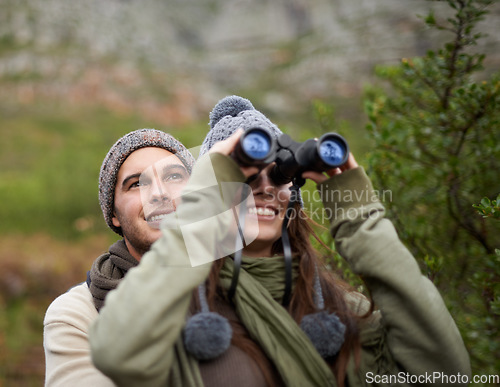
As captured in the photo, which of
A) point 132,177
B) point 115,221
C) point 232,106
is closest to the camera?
point 232,106

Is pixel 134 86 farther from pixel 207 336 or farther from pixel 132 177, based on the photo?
pixel 207 336

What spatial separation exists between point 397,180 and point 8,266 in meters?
6.87

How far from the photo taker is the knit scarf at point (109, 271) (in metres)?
1.83

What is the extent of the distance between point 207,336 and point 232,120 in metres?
0.80

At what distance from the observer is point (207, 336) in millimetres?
1251

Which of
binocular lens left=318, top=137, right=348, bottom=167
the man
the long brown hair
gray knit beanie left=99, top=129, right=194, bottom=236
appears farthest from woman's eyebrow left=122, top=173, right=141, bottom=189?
binocular lens left=318, top=137, right=348, bottom=167

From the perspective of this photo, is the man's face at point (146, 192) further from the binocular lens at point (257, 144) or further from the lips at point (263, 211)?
the binocular lens at point (257, 144)

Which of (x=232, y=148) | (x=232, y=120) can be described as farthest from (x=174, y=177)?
(x=232, y=148)

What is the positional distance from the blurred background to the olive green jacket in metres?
0.77

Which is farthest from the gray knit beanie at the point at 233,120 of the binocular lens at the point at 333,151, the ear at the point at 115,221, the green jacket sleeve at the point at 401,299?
the ear at the point at 115,221

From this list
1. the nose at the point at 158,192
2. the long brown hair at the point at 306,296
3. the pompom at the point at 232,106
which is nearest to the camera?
the long brown hair at the point at 306,296

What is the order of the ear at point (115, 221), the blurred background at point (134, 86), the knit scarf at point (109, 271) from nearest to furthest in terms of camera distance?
the knit scarf at point (109, 271) < the ear at point (115, 221) < the blurred background at point (134, 86)

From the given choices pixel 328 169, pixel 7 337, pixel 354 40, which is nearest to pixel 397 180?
pixel 328 169

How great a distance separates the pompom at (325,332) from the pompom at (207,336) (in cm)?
26
